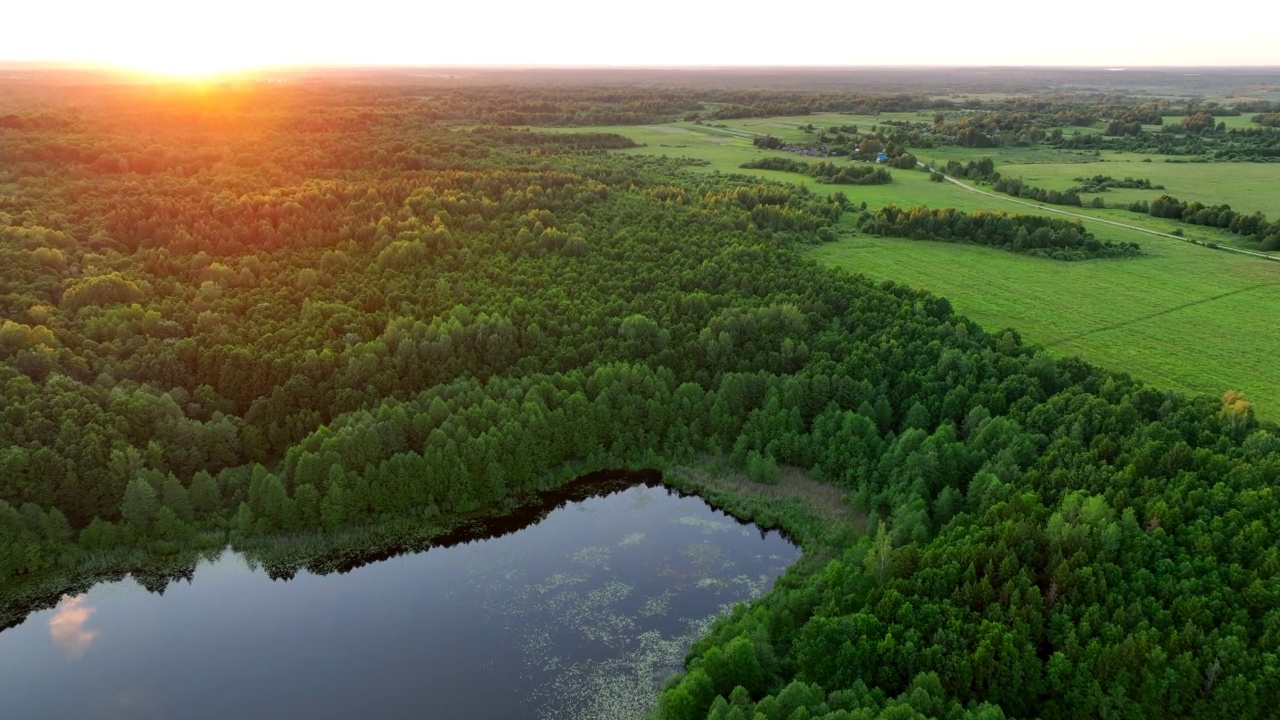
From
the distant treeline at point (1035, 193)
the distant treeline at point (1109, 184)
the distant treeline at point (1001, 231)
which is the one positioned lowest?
the distant treeline at point (1001, 231)

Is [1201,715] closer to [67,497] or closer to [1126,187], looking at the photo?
[67,497]

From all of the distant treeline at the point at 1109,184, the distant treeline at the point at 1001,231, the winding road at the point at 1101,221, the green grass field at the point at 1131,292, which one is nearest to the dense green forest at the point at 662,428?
the green grass field at the point at 1131,292

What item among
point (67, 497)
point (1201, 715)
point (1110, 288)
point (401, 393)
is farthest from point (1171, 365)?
point (67, 497)

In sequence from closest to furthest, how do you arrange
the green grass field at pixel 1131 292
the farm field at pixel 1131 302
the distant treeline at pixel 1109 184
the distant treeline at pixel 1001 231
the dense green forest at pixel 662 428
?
the dense green forest at pixel 662 428 < the farm field at pixel 1131 302 < the green grass field at pixel 1131 292 < the distant treeline at pixel 1001 231 < the distant treeline at pixel 1109 184

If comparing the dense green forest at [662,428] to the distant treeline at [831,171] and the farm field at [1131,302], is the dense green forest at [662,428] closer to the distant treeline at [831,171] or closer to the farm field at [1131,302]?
the farm field at [1131,302]

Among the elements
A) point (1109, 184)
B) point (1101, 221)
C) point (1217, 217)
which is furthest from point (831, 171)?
point (1217, 217)

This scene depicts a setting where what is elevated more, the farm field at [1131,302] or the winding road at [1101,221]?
the winding road at [1101,221]

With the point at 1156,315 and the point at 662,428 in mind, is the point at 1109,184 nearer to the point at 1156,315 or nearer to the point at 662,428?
the point at 1156,315
